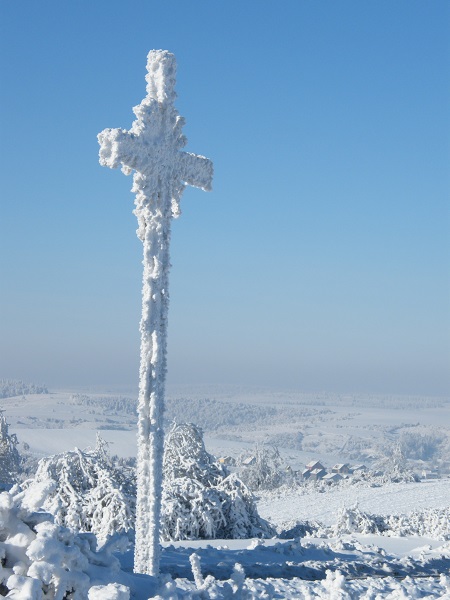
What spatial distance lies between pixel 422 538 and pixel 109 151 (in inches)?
382

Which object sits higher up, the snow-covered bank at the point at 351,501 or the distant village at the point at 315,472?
the snow-covered bank at the point at 351,501

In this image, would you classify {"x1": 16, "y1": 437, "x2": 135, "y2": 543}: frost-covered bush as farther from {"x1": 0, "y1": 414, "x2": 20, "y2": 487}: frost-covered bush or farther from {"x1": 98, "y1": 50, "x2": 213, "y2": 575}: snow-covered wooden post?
{"x1": 0, "y1": 414, "x2": 20, "y2": 487}: frost-covered bush

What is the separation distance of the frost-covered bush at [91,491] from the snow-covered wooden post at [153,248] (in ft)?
19.2

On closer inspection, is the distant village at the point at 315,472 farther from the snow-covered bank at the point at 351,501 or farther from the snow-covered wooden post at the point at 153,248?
the snow-covered wooden post at the point at 153,248

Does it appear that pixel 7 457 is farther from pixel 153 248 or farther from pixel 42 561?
pixel 42 561

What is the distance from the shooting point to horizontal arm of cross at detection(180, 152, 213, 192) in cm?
771

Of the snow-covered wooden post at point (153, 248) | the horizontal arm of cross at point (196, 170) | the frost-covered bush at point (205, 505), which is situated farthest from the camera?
the frost-covered bush at point (205, 505)

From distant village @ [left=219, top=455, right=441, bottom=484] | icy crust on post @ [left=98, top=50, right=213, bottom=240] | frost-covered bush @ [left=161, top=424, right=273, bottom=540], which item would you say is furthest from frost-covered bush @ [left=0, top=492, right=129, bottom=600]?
distant village @ [left=219, top=455, right=441, bottom=484]

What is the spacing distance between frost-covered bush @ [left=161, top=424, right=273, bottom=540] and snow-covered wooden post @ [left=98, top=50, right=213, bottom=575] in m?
6.83

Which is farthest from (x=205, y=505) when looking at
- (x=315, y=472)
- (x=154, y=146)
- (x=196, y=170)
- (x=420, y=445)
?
(x=420, y=445)

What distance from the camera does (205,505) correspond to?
1461 cm

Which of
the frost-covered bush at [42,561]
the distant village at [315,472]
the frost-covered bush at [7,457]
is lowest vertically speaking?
the distant village at [315,472]

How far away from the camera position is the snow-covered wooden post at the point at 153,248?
7.14 metres

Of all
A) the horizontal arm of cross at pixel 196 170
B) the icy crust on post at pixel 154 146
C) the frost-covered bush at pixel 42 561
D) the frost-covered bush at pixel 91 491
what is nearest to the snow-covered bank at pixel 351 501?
the frost-covered bush at pixel 91 491
